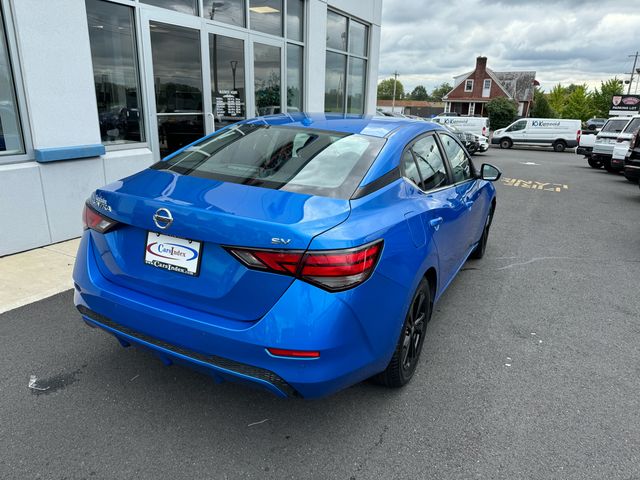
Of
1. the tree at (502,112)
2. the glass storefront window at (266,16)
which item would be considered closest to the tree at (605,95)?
the tree at (502,112)

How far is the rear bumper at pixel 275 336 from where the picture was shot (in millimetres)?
2002

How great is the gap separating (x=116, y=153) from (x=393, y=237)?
4941 mm

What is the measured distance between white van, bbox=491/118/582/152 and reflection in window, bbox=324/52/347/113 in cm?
1859

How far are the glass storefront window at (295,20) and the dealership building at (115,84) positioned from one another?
0.02 meters

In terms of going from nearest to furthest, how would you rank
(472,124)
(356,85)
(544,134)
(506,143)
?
(356,85), (544,134), (472,124), (506,143)

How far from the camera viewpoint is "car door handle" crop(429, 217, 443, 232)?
290 centimetres

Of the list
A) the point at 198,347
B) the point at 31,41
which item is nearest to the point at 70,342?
the point at 198,347

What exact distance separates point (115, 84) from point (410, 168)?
15.8 ft

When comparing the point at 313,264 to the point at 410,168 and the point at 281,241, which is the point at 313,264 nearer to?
the point at 281,241

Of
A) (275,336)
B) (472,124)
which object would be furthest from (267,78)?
(472,124)

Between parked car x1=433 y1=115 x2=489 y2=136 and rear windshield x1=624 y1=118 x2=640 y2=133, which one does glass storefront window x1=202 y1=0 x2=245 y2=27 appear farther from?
parked car x1=433 y1=115 x2=489 y2=136

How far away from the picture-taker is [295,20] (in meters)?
9.52

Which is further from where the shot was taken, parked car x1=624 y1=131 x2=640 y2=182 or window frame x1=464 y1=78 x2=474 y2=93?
window frame x1=464 y1=78 x2=474 y2=93

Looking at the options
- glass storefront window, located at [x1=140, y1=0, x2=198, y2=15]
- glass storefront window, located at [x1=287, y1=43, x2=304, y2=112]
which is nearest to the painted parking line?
glass storefront window, located at [x1=287, y1=43, x2=304, y2=112]
